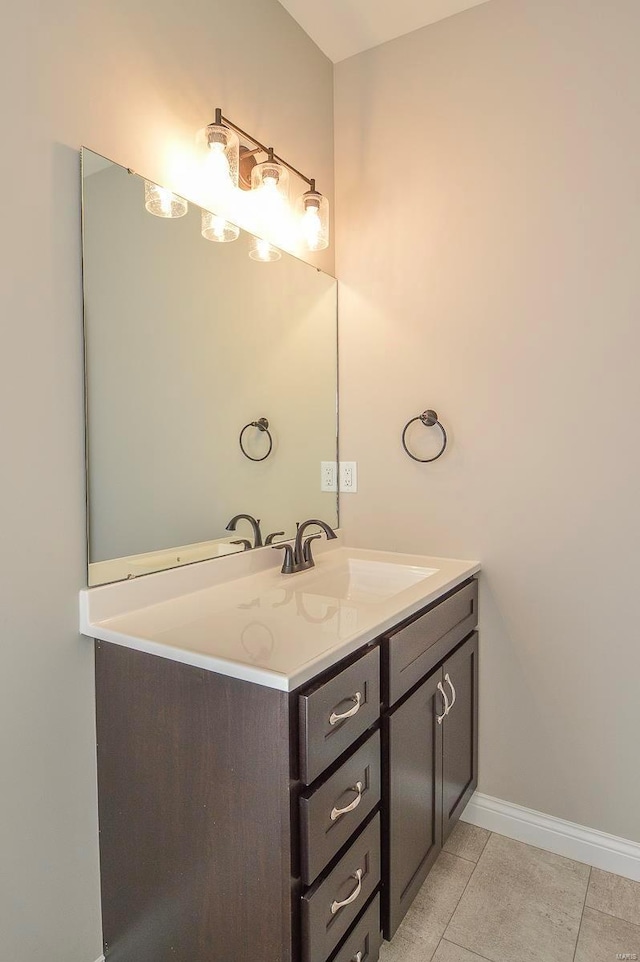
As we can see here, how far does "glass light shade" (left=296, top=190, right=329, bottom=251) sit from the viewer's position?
1899mm

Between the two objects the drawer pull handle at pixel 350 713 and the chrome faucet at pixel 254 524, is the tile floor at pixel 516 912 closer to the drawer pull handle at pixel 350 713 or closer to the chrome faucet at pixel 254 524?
the drawer pull handle at pixel 350 713

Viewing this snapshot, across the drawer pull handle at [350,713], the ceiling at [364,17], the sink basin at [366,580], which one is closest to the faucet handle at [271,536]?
the sink basin at [366,580]

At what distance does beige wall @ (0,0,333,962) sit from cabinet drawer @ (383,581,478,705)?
0.71 meters

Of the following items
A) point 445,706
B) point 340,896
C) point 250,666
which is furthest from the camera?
point 445,706

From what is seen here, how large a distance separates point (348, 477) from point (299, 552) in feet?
1.55

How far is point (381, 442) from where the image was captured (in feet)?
6.84

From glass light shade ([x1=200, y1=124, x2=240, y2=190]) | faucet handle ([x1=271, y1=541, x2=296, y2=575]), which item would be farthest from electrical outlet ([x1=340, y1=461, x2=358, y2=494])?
glass light shade ([x1=200, y1=124, x2=240, y2=190])

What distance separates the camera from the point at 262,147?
5.61 ft

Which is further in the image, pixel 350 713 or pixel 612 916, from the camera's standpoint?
pixel 612 916

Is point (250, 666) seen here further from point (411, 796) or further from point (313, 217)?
point (313, 217)

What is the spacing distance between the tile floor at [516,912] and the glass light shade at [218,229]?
2.01 meters

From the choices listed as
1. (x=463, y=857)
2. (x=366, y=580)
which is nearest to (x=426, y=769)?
(x=463, y=857)

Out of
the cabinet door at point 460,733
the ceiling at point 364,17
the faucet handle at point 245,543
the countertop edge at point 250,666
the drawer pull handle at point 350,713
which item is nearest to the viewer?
the countertop edge at point 250,666

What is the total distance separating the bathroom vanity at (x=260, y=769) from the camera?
102 centimetres
